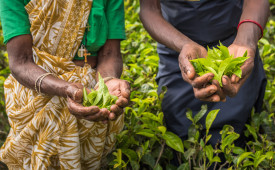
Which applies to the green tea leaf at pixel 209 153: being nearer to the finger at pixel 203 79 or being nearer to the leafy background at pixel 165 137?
the leafy background at pixel 165 137

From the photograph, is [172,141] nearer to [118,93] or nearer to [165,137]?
[165,137]

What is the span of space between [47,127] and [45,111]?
3.1 inches

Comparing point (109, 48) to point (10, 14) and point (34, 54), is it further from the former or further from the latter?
point (10, 14)

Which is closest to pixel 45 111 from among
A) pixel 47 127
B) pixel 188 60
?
pixel 47 127

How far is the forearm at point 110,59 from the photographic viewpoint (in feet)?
6.18

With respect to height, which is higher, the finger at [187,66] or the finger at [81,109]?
the finger at [187,66]

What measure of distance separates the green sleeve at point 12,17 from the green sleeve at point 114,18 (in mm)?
435

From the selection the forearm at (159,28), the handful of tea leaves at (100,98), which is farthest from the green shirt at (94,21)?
the handful of tea leaves at (100,98)

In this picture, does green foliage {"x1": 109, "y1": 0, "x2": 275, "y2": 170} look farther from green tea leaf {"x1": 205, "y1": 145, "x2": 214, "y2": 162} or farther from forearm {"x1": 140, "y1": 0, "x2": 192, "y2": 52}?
forearm {"x1": 140, "y1": 0, "x2": 192, "y2": 52}

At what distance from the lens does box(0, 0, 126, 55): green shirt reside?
164 cm

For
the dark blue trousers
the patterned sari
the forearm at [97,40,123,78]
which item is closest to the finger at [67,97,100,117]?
the patterned sari

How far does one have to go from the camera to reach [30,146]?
5.98 ft

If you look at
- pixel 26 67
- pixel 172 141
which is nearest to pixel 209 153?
pixel 172 141

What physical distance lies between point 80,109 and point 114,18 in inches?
23.5
